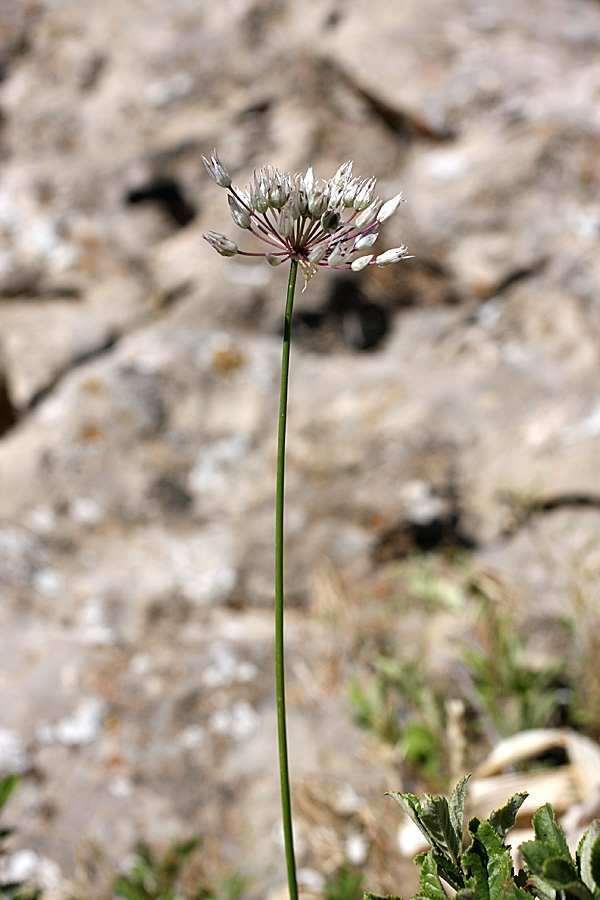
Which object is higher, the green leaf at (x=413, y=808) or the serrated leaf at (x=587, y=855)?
the green leaf at (x=413, y=808)

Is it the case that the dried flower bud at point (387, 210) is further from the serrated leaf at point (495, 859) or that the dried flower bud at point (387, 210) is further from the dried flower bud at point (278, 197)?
the serrated leaf at point (495, 859)

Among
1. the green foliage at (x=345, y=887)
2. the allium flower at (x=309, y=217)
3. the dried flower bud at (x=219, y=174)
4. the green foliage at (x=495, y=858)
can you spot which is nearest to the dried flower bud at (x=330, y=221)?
the allium flower at (x=309, y=217)

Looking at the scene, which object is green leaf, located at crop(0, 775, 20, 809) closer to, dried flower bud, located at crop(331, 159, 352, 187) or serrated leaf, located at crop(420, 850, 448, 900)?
serrated leaf, located at crop(420, 850, 448, 900)

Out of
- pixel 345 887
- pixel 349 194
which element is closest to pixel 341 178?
pixel 349 194

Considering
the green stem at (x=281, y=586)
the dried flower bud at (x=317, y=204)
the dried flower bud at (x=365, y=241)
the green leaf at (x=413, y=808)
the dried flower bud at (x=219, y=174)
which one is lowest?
the green leaf at (x=413, y=808)

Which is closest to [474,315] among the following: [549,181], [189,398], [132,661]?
[549,181]

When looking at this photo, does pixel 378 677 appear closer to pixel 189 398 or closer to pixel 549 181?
pixel 189 398
